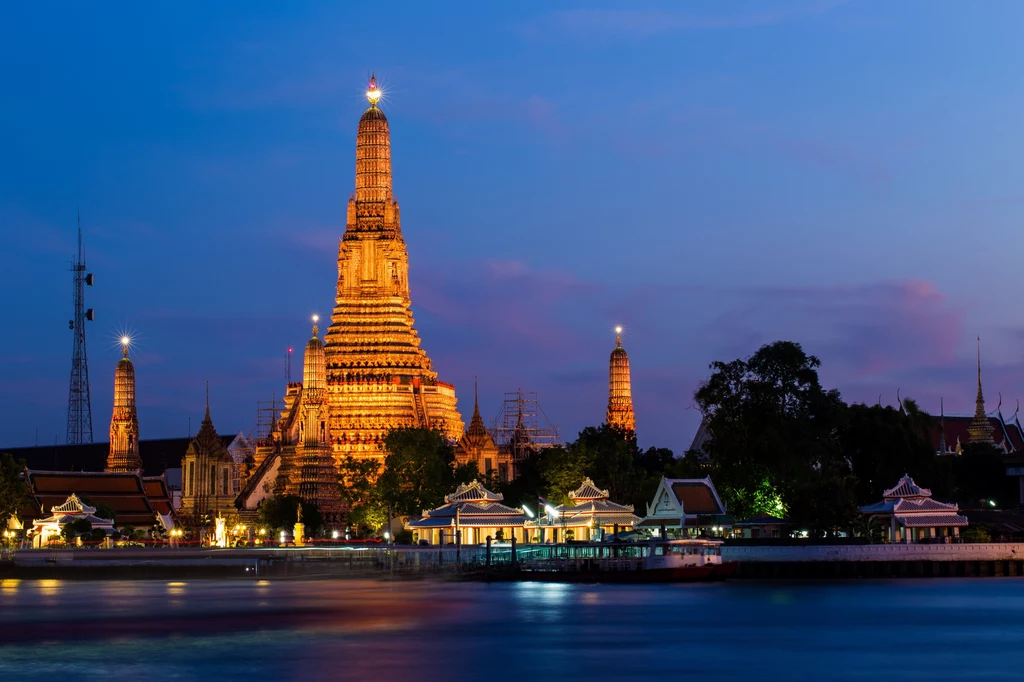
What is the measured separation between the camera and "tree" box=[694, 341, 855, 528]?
79.1 metres

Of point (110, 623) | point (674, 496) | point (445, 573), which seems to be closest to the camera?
point (110, 623)

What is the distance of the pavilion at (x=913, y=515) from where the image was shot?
79.4 m

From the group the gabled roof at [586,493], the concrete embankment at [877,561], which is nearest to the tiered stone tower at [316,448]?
the gabled roof at [586,493]

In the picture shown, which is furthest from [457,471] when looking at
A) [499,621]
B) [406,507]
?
[499,621]

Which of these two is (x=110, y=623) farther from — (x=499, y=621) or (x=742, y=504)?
(x=742, y=504)

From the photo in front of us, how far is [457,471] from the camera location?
104375mm

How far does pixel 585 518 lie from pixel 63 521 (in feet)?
94.3

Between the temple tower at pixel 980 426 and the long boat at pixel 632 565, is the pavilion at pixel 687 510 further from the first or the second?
the temple tower at pixel 980 426

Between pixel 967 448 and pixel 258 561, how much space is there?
53023 millimetres

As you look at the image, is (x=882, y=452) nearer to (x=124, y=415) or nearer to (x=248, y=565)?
(x=248, y=565)

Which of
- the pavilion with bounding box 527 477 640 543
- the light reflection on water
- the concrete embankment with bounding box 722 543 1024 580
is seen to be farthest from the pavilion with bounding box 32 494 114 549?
the concrete embankment with bounding box 722 543 1024 580

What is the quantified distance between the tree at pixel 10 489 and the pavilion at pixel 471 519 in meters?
21.3

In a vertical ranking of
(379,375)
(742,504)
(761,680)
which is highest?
(379,375)

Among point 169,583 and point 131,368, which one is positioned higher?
point 131,368
